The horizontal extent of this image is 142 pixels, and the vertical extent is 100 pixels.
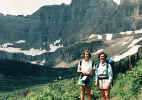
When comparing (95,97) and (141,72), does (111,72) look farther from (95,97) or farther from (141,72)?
(95,97)

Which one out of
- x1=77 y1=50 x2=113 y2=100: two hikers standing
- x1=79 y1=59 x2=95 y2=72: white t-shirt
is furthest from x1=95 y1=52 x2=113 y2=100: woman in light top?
x1=79 y1=59 x2=95 y2=72: white t-shirt

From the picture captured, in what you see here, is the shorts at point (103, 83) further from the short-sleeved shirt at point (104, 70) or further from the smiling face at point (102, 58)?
the smiling face at point (102, 58)

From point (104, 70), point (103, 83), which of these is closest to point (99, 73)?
point (104, 70)

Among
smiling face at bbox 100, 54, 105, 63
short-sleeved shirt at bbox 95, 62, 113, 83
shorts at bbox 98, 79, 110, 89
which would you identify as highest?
smiling face at bbox 100, 54, 105, 63

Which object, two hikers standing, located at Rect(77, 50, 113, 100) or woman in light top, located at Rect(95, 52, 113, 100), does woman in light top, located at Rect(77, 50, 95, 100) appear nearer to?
two hikers standing, located at Rect(77, 50, 113, 100)

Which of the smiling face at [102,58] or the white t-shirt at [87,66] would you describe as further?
the white t-shirt at [87,66]

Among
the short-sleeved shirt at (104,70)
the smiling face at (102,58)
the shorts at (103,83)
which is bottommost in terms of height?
the shorts at (103,83)

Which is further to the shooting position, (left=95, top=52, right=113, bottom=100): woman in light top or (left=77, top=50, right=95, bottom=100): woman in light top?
(left=77, top=50, right=95, bottom=100): woman in light top

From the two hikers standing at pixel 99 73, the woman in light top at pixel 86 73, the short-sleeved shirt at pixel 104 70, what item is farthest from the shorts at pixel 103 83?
the woman in light top at pixel 86 73

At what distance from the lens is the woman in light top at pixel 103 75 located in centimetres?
2663

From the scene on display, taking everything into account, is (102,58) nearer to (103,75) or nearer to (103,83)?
(103,75)

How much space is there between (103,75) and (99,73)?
32cm

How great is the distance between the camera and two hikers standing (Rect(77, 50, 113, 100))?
87.5ft

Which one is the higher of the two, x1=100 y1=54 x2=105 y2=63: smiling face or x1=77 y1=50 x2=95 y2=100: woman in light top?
x1=100 y1=54 x2=105 y2=63: smiling face
